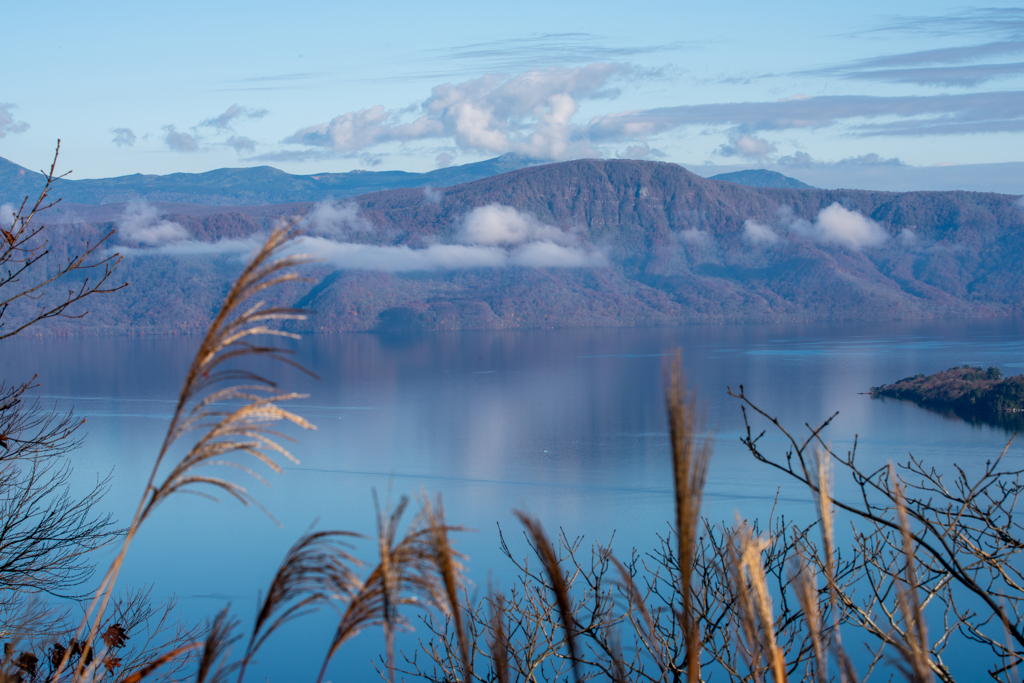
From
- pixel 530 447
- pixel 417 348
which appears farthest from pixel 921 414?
pixel 417 348

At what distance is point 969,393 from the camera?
42.4 metres

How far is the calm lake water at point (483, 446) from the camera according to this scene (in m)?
20.4

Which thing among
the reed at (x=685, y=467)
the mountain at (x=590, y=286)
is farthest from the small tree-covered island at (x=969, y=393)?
the mountain at (x=590, y=286)

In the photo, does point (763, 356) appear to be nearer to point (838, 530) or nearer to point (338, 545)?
point (838, 530)

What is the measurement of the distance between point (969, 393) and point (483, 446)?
2579 centimetres

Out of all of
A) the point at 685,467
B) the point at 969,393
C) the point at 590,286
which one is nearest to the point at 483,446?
the point at 969,393

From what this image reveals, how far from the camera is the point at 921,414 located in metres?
40.3

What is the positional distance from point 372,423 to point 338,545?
41.3 m

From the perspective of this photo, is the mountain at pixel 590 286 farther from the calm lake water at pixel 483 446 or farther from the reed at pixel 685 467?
the reed at pixel 685 467

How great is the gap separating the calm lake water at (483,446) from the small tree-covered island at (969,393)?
1.79 metres

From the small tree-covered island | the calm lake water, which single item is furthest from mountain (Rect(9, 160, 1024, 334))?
the small tree-covered island

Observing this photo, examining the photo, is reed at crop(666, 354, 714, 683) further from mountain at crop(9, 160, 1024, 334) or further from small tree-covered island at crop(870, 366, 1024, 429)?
mountain at crop(9, 160, 1024, 334)

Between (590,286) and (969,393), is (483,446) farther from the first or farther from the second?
(590,286)

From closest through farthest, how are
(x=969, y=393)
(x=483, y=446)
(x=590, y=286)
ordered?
(x=483, y=446) → (x=969, y=393) → (x=590, y=286)
